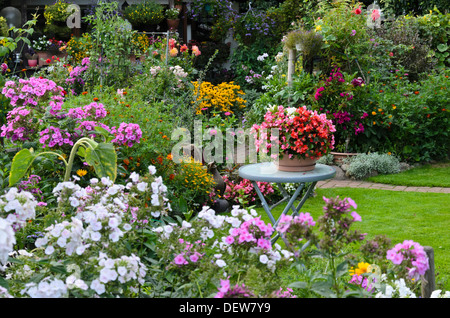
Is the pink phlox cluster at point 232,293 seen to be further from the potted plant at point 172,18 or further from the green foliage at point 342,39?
the potted plant at point 172,18

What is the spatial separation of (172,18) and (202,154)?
6001mm

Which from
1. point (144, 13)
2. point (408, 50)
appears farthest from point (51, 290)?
point (144, 13)

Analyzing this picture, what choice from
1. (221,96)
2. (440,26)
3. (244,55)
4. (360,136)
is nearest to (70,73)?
(221,96)

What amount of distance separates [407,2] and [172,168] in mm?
8602

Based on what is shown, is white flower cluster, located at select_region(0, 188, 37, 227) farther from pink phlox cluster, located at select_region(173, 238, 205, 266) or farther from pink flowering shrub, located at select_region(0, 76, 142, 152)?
pink flowering shrub, located at select_region(0, 76, 142, 152)

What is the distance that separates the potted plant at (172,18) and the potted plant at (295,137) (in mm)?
8144

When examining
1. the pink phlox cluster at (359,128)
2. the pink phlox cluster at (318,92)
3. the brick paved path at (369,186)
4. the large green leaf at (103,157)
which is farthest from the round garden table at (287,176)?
the pink phlox cluster at (359,128)

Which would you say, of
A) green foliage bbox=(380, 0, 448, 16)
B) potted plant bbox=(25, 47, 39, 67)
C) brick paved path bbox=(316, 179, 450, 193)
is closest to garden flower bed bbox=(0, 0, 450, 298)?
potted plant bbox=(25, 47, 39, 67)

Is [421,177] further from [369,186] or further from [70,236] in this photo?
[70,236]

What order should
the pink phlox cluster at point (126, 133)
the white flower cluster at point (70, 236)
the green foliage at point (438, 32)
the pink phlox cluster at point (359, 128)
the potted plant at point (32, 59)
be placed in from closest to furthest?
the white flower cluster at point (70, 236), the pink phlox cluster at point (126, 133), the pink phlox cluster at point (359, 128), the green foliage at point (438, 32), the potted plant at point (32, 59)

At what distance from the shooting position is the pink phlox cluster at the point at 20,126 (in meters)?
3.64

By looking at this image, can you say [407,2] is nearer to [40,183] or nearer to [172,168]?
[172,168]

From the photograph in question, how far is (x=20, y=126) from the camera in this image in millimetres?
3680

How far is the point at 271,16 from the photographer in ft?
38.3
